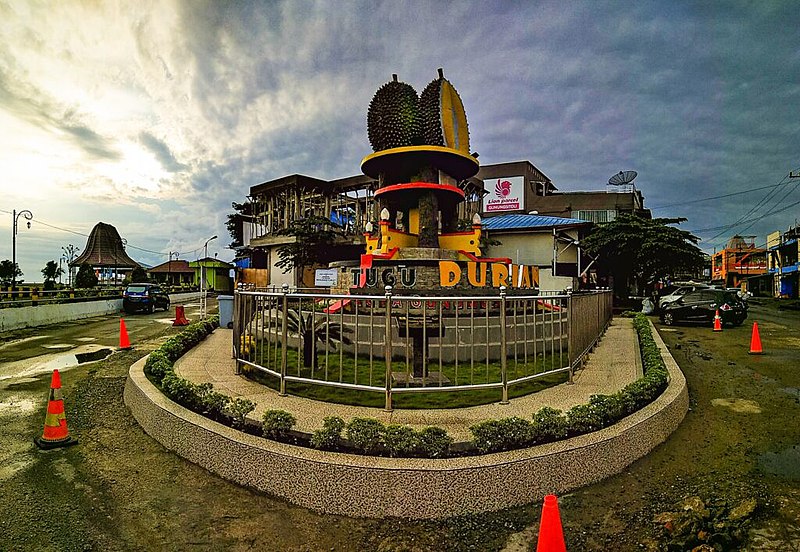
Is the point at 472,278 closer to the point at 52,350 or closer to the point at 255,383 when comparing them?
the point at 255,383

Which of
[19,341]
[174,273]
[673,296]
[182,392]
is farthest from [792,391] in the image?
[174,273]

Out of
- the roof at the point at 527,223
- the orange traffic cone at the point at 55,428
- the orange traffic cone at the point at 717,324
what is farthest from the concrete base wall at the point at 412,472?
the roof at the point at 527,223

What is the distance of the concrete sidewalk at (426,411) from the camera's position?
4.82 meters

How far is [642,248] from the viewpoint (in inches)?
990

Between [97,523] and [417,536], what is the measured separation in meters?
2.44

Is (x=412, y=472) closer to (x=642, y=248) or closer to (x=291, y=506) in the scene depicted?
(x=291, y=506)

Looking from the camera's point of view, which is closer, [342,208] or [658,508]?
[658,508]

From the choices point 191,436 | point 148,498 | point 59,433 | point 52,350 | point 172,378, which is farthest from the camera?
point 52,350

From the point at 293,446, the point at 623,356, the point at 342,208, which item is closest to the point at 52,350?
the point at 293,446

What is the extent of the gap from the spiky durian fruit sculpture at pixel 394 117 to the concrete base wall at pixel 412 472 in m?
12.3

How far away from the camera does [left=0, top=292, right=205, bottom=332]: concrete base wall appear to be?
53.5 ft

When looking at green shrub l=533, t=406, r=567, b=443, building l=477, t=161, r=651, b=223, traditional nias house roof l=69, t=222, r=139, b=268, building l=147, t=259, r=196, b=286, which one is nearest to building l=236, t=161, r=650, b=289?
building l=477, t=161, r=651, b=223

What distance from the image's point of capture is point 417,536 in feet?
11.0

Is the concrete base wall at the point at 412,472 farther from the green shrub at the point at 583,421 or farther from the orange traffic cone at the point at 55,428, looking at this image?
the orange traffic cone at the point at 55,428
